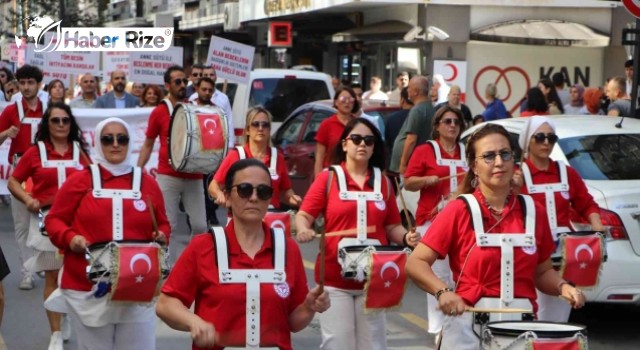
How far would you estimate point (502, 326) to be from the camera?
184 inches

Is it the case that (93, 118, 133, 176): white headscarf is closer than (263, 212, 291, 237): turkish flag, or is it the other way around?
(93, 118, 133, 176): white headscarf

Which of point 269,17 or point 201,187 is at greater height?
point 269,17

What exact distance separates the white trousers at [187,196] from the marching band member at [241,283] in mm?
6346

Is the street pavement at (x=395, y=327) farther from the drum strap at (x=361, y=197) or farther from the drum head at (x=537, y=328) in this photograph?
the drum head at (x=537, y=328)

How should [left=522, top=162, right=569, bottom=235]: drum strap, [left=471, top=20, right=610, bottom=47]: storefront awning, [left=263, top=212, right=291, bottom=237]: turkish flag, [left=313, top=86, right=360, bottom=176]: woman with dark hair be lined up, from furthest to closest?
[left=471, top=20, right=610, bottom=47]: storefront awning → [left=313, top=86, right=360, bottom=176]: woman with dark hair → [left=263, top=212, right=291, bottom=237]: turkish flag → [left=522, top=162, right=569, bottom=235]: drum strap

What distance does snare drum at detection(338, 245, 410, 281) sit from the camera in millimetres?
6594

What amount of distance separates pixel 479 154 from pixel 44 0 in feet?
86.6

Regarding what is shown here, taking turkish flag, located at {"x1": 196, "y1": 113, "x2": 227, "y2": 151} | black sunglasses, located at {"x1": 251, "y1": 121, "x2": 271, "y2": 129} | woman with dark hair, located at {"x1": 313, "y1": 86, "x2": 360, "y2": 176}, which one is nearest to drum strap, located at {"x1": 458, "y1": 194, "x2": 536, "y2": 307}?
black sunglasses, located at {"x1": 251, "y1": 121, "x2": 271, "y2": 129}

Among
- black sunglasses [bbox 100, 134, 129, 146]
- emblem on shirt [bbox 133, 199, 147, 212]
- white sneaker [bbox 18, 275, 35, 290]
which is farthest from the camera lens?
white sneaker [bbox 18, 275, 35, 290]

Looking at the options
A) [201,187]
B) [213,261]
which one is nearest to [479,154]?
[213,261]

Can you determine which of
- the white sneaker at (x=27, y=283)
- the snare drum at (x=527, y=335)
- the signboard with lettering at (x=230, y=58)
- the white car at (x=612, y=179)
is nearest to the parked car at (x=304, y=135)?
the signboard with lettering at (x=230, y=58)

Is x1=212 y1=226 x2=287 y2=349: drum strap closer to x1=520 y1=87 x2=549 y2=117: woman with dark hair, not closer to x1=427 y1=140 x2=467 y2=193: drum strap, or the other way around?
x1=427 y1=140 x2=467 y2=193: drum strap

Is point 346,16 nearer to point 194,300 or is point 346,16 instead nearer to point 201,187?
point 201,187

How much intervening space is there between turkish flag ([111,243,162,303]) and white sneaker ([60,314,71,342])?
2.76 meters
